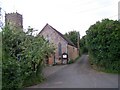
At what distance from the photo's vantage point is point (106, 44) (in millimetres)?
25266

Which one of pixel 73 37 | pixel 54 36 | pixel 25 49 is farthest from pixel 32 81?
pixel 73 37

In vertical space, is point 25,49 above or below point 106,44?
below

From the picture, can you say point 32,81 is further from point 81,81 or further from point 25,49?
point 81,81

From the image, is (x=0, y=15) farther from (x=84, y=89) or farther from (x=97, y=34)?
(x=97, y=34)

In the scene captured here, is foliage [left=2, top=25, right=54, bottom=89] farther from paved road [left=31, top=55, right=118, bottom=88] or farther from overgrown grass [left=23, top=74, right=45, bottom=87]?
paved road [left=31, top=55, right=118, bottom=88]

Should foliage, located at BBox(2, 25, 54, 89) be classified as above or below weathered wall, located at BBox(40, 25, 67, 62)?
below

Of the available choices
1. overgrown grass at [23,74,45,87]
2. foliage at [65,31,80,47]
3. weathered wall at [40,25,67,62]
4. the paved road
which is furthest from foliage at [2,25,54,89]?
foliage at [65,31,80,47]

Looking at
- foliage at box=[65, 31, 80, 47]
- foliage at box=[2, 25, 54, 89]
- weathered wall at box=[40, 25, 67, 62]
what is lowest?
foliage at box=[2, 25, 54, 89]

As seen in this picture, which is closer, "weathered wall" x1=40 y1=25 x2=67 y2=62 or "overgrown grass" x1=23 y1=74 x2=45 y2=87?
"overgrown grass" x1=23 y1=74 x2=45 y2=87

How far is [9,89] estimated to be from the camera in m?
11.2

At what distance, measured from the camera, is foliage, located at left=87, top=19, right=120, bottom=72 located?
24328 mm

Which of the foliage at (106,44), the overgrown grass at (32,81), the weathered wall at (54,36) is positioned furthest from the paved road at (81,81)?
the weathered wall at (54,36)

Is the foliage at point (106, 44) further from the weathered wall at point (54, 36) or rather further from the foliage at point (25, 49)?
the weathered wall at point (54, 36)

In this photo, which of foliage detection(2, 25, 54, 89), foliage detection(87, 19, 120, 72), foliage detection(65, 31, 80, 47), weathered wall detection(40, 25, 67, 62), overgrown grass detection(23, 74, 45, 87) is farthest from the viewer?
foliage detection(65, 31, 80, 47)
